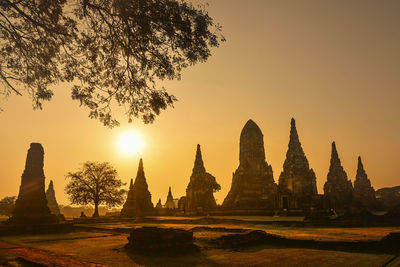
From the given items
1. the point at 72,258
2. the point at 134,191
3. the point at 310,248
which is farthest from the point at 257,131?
the point at 72,258

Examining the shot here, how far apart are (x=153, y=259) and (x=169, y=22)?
5.79 meters

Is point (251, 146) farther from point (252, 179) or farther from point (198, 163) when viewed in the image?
point (198, 163)

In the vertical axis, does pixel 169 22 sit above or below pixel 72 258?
above

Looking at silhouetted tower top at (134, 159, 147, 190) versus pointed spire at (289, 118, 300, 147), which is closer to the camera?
pointed spire at (289, 118, 300, 147)

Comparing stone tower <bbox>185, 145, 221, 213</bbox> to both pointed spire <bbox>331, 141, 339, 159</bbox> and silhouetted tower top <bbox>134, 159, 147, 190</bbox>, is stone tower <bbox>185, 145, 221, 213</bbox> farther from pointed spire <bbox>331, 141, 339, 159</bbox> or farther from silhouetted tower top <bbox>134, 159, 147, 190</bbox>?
pointed spire <bbox>331, 141, 339, 159</bbox>

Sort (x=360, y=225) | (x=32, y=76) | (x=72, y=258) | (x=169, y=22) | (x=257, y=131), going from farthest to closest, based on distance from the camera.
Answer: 1. (x=257, y=131)
2. (x=360, y=225)
3. (x=32, y=76)
4. (x=169, y=22)
5. (x=72, y=258)

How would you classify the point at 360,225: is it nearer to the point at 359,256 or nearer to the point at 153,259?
the point at 359,256

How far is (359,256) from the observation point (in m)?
6.07

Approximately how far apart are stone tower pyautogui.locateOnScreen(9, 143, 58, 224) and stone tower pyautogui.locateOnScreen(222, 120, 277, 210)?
21223 millimetres

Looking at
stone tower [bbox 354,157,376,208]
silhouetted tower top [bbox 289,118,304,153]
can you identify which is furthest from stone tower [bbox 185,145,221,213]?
stone tower [bbox 354,157,376,208]

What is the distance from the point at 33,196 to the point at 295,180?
25376 mm

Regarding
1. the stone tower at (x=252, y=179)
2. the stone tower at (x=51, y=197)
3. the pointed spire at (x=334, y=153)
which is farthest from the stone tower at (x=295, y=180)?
the stone tower at (x=51, y=197)

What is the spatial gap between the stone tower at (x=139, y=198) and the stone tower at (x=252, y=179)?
11.3 metres

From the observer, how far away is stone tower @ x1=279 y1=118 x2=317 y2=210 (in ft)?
99.6
